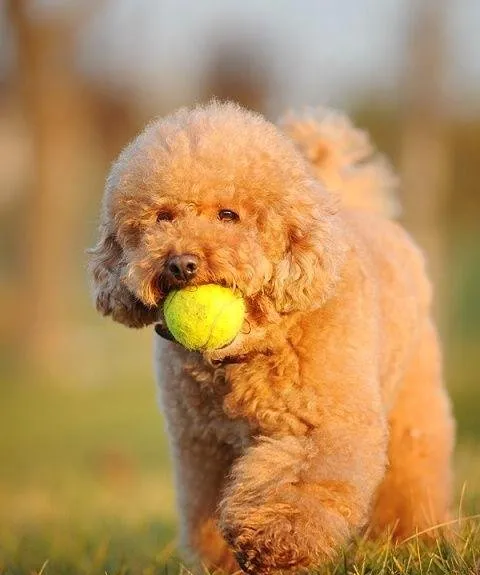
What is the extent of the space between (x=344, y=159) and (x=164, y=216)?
1.82 meters

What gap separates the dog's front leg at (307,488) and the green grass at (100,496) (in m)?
0.17

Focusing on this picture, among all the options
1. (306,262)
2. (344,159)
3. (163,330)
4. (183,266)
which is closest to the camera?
(183,266)

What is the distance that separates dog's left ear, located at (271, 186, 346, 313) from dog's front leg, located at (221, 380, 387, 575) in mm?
344

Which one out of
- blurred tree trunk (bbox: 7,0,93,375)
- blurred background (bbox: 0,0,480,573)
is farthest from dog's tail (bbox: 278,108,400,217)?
blurred tree trunk (bbox: 7,0,93,375)

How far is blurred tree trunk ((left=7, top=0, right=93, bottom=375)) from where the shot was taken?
19047mm

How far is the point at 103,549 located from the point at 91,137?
22.6 m

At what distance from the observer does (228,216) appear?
153 inches

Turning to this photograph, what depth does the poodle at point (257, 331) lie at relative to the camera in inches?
145

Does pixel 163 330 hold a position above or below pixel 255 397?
above

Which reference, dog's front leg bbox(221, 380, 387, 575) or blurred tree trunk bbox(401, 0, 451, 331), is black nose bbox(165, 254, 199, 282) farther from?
blurred tree trunk bbox(401, 0, 451, 331)

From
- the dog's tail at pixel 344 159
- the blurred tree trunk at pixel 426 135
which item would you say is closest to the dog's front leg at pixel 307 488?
the dog's tail at pixel 344 159

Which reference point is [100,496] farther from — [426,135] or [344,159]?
[426,135]

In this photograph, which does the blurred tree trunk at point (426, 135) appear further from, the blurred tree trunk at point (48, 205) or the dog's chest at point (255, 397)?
the dog's chest at point (255, 397)

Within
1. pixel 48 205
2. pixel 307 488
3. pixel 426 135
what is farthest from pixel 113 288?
pixel 48 205
